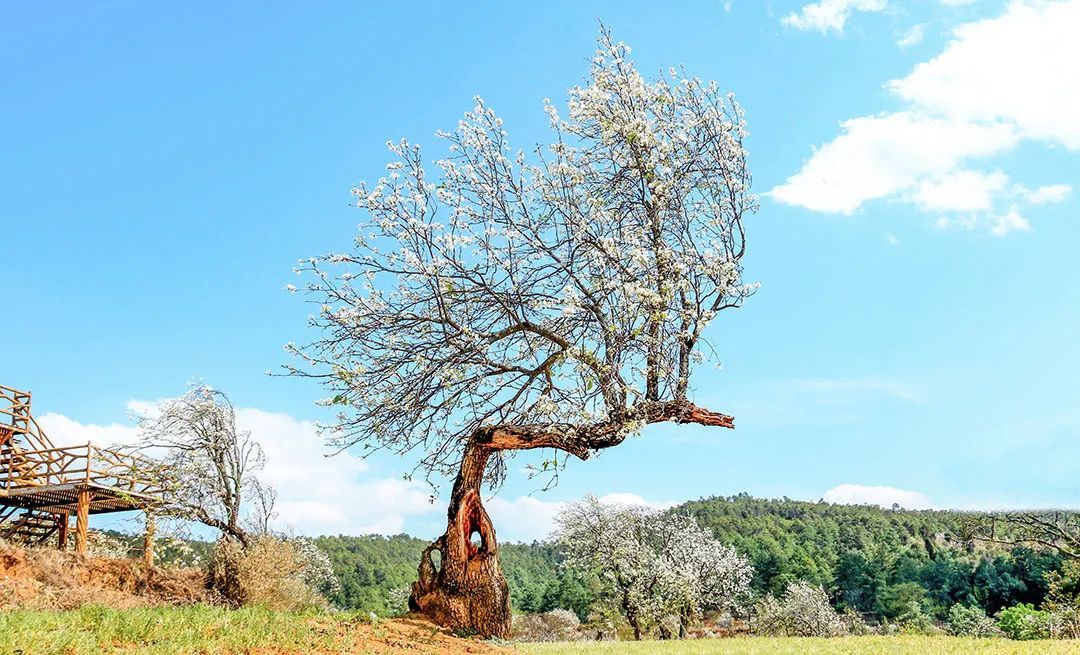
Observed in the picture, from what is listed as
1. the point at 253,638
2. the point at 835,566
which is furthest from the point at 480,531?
the point at 835,566

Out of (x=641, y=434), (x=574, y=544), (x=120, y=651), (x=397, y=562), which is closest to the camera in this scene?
(x=120, y=651)

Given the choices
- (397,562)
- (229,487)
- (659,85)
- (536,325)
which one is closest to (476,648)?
(536,325)

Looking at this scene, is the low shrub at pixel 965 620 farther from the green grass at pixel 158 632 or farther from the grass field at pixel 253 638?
the green grass at pixel 158 632

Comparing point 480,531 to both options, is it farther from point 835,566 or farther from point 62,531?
point 835,566

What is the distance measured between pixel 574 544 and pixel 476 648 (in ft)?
80.2

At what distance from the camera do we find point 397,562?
63531 millimetres

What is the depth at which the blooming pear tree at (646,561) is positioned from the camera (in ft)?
109

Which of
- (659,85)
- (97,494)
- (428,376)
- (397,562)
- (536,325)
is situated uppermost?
(659,85)

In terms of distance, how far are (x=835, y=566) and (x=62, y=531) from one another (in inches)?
1946

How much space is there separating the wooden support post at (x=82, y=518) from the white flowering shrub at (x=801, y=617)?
31213 mm

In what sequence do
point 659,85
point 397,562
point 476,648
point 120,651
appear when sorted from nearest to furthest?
point 120,651 < point 476,648 < point 659,85 < point 397,562

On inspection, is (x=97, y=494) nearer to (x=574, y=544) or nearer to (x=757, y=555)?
(x=574, y=544)

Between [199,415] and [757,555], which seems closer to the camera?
[199,415]

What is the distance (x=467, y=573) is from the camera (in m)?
13.5
